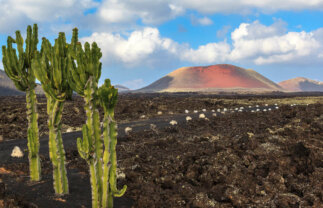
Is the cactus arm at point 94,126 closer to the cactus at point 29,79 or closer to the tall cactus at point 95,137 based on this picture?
the tall cactus at point 95,137

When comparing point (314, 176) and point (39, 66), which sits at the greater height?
point (39, 66)

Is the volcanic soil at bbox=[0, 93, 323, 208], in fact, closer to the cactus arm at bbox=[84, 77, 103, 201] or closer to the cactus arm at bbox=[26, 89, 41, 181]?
the cactus arm at bbox=[26, 89, 41, 181]

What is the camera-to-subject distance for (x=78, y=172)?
8836 millimetres

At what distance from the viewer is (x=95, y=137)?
5785mm

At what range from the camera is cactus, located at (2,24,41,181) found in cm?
753

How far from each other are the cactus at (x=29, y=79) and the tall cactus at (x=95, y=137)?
8.49 ft

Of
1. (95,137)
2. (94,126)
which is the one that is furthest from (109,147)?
(94,126)

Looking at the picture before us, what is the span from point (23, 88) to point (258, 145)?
27.8 feet

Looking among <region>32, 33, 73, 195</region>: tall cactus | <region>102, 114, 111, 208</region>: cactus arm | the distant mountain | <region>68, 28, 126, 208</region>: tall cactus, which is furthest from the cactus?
the distant mountain

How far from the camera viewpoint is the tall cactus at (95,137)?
5699mm

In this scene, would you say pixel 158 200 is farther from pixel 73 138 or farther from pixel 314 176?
pixel 73 138

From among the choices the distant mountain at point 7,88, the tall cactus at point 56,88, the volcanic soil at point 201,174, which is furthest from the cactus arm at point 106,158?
the distant mountain at point 7,88

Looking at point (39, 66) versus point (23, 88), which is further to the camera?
point (23, 88)

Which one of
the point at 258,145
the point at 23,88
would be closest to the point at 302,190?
the point at 258,145
